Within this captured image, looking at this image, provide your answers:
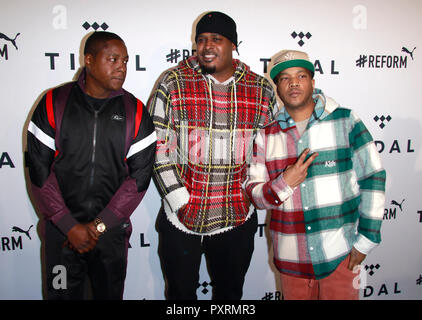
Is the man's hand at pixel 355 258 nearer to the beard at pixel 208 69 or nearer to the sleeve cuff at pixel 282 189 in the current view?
the sleeve cuff at pixel 282 189

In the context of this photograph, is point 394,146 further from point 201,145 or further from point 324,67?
point 201,145

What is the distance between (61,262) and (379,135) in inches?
102

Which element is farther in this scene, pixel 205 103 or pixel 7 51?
pixel 7 51

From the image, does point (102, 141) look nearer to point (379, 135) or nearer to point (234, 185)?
point (234, 185)

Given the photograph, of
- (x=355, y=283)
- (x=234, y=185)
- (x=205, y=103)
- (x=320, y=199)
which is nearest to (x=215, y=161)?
(x=234, y=185)

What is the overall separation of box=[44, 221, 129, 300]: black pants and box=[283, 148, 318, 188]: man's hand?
0.91 meters

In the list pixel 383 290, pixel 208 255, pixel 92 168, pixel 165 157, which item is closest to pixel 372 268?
pixel 383 290

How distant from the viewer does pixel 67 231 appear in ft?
4.94

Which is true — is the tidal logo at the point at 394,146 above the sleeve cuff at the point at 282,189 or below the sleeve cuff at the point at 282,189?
above

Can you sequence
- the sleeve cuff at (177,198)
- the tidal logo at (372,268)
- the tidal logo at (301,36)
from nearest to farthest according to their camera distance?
the sleeve cuff at (177,198)
the tidal logo at (301,36)
the tidal logo at (372,268)

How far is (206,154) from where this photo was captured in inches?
68.1

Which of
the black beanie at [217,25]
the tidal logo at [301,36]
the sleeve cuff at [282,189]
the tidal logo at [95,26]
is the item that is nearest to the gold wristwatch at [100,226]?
the sleeve cuff at [282,189]

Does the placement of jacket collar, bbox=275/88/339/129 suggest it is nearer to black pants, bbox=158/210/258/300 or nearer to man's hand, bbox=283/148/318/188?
man's hand, bbox=283/148/318/188

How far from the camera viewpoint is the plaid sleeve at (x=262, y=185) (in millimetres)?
1467
